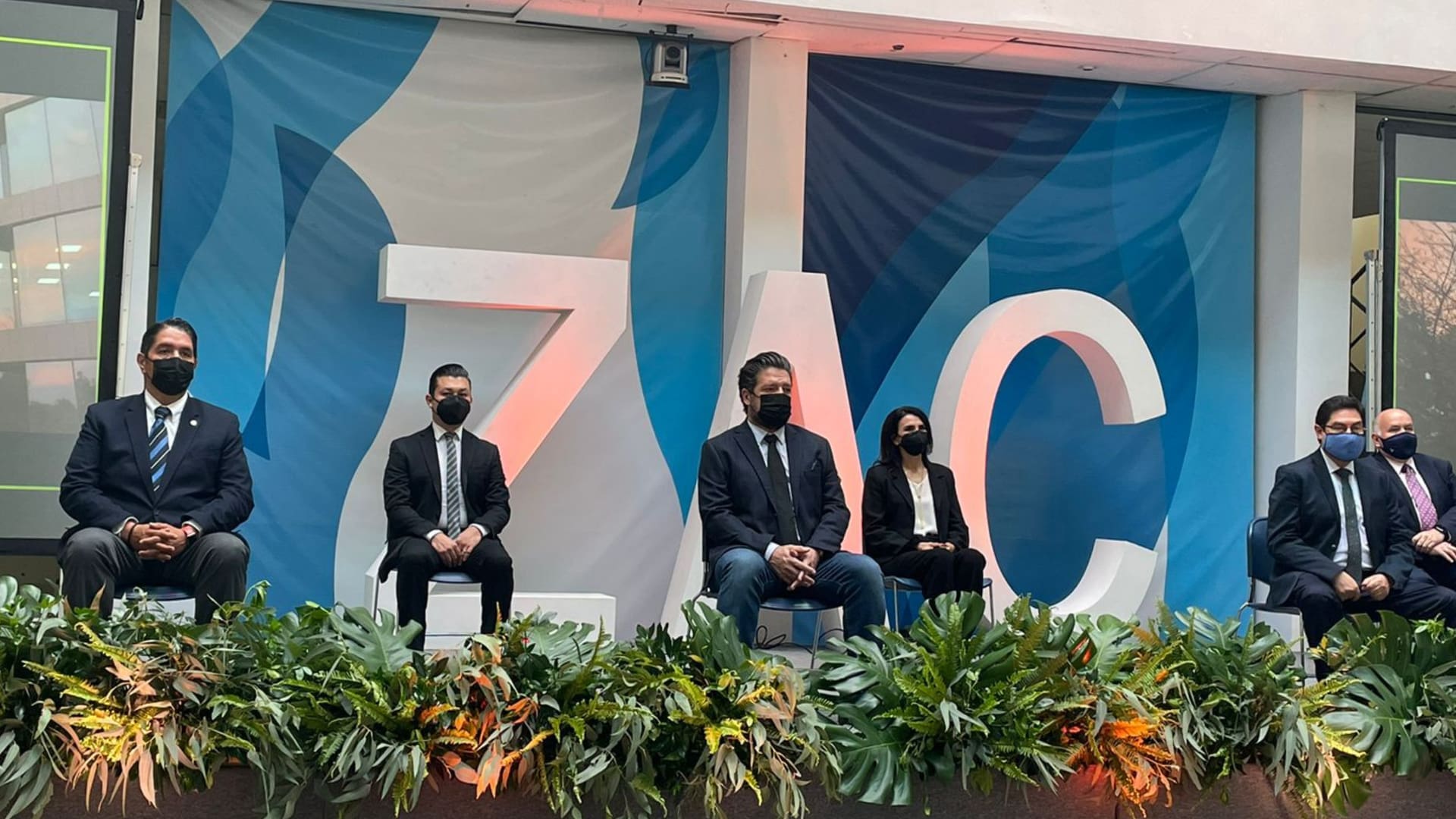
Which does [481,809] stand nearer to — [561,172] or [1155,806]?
[1155,806]

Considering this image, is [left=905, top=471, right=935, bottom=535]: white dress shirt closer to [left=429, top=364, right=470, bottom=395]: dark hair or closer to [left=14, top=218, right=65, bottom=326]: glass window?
[left=429, top=364, right=470, bottom=395]: dark hair

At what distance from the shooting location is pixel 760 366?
5.39 m

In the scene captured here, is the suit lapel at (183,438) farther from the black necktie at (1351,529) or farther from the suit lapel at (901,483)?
the black necktie at (1351,529)

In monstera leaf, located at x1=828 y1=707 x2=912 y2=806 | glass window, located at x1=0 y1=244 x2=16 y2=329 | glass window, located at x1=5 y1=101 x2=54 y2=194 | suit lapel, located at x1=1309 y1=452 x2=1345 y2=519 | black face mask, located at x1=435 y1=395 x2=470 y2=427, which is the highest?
glass window, located at x1=5 y1=101 x2=54 y2=194

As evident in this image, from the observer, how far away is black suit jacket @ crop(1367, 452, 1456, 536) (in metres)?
5.63

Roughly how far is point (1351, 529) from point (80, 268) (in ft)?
15.9

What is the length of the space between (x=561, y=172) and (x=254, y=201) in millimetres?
1309

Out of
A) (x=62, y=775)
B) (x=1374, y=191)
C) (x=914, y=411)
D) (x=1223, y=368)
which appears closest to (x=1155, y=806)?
(x=62, y=775)

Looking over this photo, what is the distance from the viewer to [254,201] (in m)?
6.12

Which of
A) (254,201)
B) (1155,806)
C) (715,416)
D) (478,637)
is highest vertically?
(254,201)

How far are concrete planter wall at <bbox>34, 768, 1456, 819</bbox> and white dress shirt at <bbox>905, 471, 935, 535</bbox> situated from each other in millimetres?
2927

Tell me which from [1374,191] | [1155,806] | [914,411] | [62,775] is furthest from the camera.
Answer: [1374,191]

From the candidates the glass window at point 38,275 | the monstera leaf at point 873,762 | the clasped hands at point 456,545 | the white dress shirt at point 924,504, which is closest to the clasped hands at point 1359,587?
the white dress shirt at point 924,504

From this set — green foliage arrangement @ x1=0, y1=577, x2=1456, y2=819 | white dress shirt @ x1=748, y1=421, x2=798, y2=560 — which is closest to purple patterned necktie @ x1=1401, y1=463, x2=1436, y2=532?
white dress shirt @ x1=748, y1=421, x2=798, y2=560
